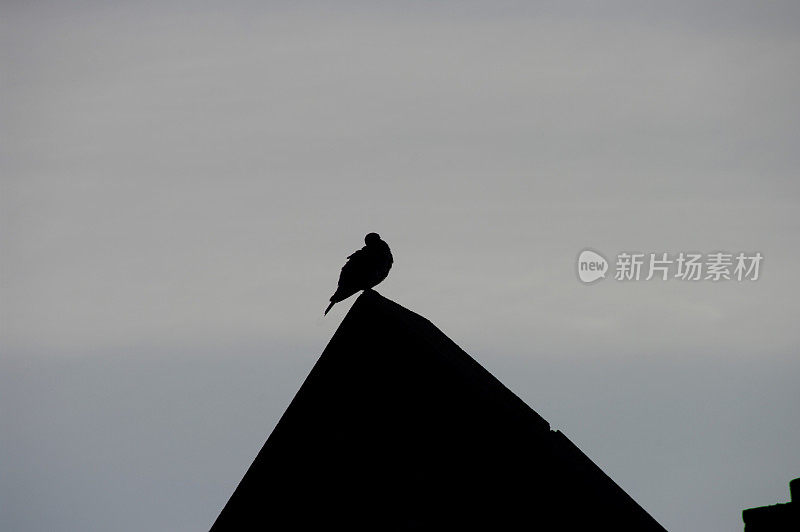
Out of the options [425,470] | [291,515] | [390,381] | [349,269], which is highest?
[349,269]

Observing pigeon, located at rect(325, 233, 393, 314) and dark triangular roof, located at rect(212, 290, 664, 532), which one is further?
pigeon, located at rect(325, 233, 393, 314)

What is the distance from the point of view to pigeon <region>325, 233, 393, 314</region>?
40.7 ft

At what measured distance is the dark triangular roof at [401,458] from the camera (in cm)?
959

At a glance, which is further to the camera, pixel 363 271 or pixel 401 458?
pixel 363 271

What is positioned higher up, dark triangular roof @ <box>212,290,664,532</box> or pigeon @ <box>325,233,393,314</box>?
pigeon @ <box>325,233,393,314</box>

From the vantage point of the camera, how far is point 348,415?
1004 centimetres

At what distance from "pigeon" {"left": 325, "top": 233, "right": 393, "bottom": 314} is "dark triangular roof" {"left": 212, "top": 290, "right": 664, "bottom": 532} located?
2.05 meters

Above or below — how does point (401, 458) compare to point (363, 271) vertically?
below

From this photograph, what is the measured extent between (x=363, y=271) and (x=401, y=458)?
306 centimetres

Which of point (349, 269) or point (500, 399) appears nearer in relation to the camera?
point (500, 399)

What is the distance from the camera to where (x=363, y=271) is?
12.4m

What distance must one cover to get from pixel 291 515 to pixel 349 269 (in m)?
3.34

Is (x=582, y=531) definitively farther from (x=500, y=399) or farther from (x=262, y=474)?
(x=262, y=474)

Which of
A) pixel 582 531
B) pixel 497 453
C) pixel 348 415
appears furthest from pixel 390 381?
pixel 582 531
